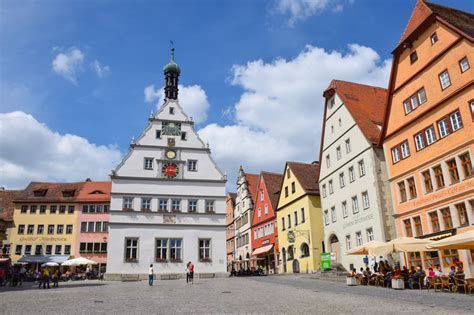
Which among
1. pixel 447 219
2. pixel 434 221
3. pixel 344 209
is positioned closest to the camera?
pixel 447 219

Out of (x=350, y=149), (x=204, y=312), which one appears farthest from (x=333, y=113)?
(x=204, y=312)

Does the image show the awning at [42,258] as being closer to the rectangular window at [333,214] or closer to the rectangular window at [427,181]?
the rectangular window at [333,214]

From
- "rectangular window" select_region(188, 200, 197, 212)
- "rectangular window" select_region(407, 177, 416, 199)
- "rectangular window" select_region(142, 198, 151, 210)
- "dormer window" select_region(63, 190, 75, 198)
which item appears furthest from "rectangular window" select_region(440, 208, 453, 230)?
"dormer window" select_region(63, 190, 75, 198)

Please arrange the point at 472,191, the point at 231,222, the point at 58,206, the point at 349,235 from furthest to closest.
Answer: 1. the point at 231,222
2. the point at 58,206
3. the point at 349,235
4. the point at 472,191

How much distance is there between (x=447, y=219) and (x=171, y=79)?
98.4ft

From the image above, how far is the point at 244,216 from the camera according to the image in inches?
2261

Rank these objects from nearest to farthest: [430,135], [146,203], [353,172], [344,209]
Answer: [430,135] < [353,172] < [344,209] < [146,203]

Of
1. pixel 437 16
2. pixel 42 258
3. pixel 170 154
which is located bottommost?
pixel 42 258

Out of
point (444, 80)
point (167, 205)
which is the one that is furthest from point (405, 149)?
point (167, 205)

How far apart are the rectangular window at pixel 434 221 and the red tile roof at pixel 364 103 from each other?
7164mm

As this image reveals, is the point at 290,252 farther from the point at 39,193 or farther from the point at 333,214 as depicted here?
the point at 39,193

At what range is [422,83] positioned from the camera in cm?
2422

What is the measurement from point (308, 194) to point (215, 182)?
8.84 meters

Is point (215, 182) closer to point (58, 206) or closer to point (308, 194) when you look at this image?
point (308, 194)
